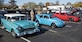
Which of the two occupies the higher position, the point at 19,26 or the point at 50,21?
the point at 19,26

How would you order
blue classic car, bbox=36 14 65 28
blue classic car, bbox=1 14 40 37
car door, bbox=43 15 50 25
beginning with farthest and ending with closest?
car door, bbox=43 15 50 25
blue classic car, bbox=36 14 65 28
blue classic car, bbox=1 14 40 37

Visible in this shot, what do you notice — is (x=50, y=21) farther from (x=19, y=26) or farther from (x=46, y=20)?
(x=19, y=26)

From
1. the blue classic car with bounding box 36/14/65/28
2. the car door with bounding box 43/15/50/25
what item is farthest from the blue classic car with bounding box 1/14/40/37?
the car door with bounding box 43/15/50/25

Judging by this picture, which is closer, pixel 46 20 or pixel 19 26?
pixel 19 26

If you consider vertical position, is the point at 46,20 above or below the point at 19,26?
below

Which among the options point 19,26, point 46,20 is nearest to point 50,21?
point 46,20

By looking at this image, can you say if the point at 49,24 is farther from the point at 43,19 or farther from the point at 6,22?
the point at 6,22

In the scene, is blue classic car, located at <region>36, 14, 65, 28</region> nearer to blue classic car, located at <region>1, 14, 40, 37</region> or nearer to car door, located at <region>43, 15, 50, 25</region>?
car door, located at <region>43, 15, 50, 25</region>

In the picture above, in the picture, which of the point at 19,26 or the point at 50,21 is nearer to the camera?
the point at 19,26

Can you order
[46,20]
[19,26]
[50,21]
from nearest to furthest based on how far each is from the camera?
[19,26]
[50,21]
[46,20]

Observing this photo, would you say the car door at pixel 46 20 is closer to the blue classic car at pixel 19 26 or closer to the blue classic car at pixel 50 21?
the blue classic car at pixel 50 21

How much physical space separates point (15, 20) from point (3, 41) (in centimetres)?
186

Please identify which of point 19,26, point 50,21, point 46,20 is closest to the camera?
point 19,26

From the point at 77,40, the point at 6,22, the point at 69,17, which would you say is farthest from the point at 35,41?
the point at 69,17
